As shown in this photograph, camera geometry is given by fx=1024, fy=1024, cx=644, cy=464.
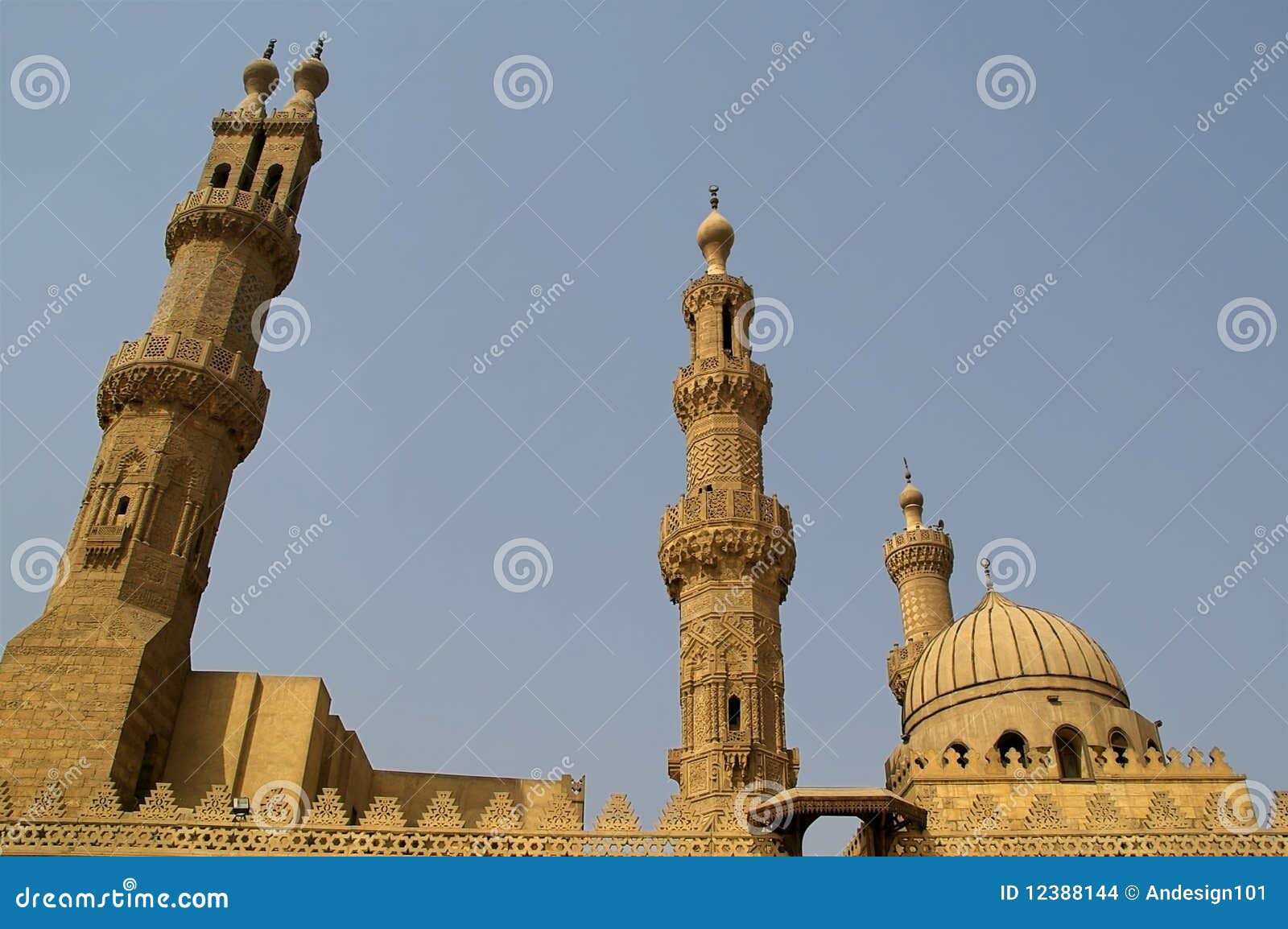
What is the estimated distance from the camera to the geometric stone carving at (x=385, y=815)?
11491mm

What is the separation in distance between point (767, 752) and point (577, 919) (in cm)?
441

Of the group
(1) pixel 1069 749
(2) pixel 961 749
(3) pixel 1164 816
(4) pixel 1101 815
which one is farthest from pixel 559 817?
(1) pixel 1069 749

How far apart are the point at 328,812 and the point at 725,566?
670cm

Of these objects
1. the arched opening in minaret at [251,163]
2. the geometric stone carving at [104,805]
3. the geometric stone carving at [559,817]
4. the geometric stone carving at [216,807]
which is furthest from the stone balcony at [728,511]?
the arched opening in minaret at [251,163]

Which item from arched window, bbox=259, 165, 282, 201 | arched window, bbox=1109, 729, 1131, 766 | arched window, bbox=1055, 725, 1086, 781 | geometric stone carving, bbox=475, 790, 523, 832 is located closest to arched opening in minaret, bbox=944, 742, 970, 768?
arched window, bbox=1055, 725, 1086, 781

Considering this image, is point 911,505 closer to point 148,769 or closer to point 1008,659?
point 1008,659

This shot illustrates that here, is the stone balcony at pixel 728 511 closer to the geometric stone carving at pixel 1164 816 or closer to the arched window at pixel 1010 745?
the arched window at pixel 1010 745

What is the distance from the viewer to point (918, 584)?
26.8 metres

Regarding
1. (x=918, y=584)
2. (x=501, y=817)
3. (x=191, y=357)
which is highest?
(x=918, y=584)

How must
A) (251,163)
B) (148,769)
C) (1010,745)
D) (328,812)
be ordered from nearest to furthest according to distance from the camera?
(328,812) < (148,769) < (1010,745) < (251,163)

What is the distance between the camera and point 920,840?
11.9m

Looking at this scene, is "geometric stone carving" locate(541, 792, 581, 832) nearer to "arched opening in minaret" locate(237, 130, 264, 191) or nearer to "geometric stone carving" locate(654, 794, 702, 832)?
"geometric stone carving" locate(654, 794, 702, 832)

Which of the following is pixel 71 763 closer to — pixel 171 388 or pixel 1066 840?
pixel 171 388

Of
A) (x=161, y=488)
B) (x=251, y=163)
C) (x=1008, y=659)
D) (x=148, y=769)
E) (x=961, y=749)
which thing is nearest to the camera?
(x=148, y=769)
